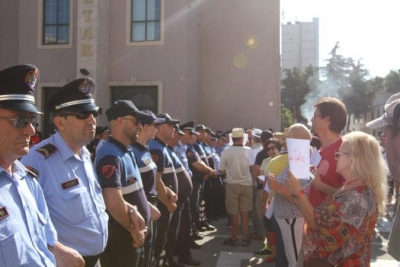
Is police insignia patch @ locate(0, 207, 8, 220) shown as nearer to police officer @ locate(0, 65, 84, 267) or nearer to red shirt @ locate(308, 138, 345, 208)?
police officer @ locate(0, 65, 84, 267)

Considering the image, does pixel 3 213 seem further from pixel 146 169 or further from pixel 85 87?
pixel 146 169

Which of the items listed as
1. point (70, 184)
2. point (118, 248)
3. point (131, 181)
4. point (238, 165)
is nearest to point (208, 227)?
point (238, 165)

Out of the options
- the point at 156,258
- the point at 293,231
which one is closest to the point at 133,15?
the point at 156,258

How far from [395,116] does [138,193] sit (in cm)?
249

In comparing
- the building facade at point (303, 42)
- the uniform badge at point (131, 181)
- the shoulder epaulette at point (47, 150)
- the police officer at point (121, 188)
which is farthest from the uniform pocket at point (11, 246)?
the building facade at point (303, 42)

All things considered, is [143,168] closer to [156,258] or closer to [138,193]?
[138,193]

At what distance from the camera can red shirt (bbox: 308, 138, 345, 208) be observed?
362cm

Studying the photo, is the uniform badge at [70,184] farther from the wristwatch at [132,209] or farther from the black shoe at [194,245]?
the black shoe at [194,245]

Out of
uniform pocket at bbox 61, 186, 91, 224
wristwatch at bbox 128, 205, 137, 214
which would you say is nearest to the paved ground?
wristwatch at bbox 128, 205, 137, 214

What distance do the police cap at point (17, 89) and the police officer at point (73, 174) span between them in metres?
0.79

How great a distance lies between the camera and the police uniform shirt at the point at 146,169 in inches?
181

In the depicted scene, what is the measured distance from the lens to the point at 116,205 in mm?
3525

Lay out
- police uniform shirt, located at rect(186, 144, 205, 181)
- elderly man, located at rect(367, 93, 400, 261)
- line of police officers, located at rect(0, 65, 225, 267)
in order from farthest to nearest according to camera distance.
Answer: police uniform shirt, located at rect(186, 144, 205, 181), elderly man, located at rect(367, 93, 400, 261), line of police officers, located at rect(0, 65, 225, 267)

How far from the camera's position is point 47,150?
120 inches
